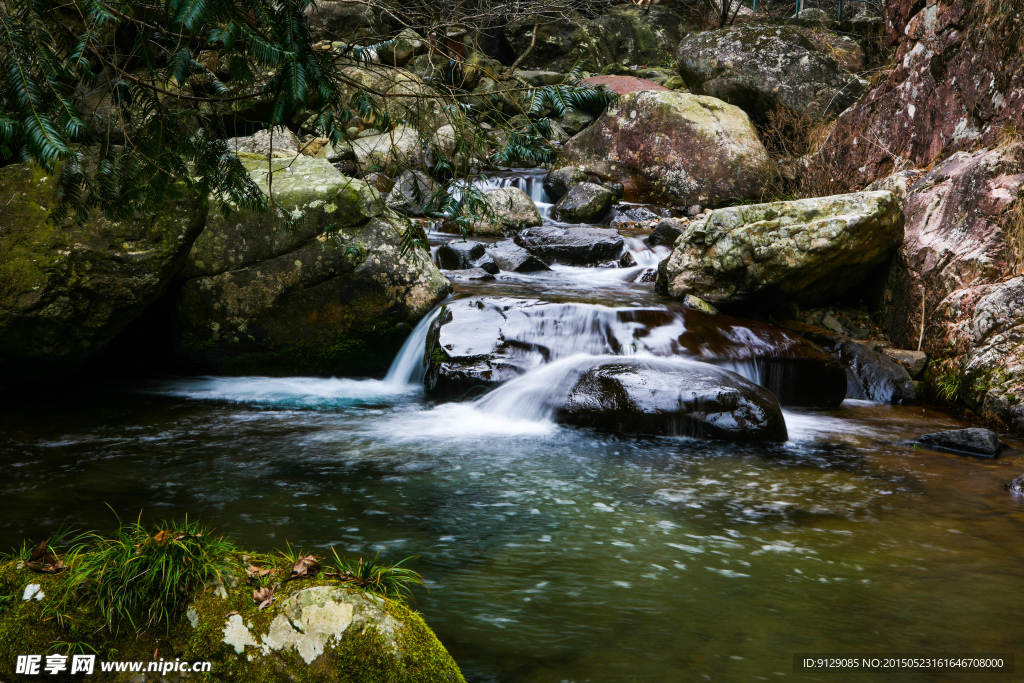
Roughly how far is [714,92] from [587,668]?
605 inches

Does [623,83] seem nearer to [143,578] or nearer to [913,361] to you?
[913,361]

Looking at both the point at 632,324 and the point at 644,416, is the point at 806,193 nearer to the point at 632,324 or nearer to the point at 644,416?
the point at 632,324

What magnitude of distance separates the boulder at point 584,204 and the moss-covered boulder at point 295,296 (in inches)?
234

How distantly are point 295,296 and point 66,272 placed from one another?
2107 mm

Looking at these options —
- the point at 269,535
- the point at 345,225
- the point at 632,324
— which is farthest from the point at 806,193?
the point at 269,535

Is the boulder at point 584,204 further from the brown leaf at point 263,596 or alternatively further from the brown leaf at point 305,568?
the brown leaf at point 263,596

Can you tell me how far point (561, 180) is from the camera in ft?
48.2

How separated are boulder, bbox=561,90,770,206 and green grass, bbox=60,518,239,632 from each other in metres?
12.2

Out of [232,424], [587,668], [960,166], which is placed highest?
[960,166]

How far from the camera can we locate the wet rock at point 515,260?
10406 millimetres

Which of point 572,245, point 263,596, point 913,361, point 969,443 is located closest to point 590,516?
point 263,596

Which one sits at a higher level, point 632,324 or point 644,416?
point 632,324

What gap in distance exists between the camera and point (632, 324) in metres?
7.49

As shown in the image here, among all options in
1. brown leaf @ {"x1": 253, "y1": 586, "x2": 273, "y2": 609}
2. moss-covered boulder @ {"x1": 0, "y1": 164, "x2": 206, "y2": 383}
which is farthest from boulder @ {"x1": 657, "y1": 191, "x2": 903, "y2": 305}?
brown leaf @ {"x1": 253, "y1": 586, "x2": 273, "y2": 609}
